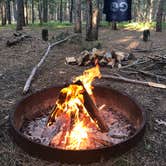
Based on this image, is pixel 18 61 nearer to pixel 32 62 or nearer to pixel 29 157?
pixel 32 62

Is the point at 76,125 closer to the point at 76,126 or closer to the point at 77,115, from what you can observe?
the point at 76,126

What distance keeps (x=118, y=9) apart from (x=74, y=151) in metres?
10.4

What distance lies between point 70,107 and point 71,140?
0.69m

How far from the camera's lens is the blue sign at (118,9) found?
13047 millimetres

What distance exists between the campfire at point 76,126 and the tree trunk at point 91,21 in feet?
32.6

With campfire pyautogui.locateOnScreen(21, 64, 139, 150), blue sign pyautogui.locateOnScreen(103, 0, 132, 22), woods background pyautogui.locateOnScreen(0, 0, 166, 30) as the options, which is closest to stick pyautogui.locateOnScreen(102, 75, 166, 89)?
campfire pyautogui.locateOnScreen(21, 64, 139, 150)

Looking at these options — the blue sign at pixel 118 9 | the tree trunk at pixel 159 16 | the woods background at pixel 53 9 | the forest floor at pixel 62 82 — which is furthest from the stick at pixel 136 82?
the tree trunk at pixel 159 16

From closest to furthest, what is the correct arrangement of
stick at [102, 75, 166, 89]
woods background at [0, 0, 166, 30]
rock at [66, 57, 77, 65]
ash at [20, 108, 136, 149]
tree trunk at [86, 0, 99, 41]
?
ash at [20, 108, 136, 149] < stick at [102, 75, 166, 89] < rock at [66, 57, 77, 65] < tree trunk at [86, 0, 99, 41] < woods background at [0, 0, 166, 30]

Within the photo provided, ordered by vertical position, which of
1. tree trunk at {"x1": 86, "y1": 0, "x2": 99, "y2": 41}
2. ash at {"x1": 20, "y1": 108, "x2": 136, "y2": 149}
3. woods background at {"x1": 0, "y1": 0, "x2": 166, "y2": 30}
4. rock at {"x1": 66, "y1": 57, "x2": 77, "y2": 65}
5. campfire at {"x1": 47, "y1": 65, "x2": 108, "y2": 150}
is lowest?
ash at {"x1": 20, "y1": 108, "x2": 136, "y2": 149}

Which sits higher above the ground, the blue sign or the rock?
the blue sign

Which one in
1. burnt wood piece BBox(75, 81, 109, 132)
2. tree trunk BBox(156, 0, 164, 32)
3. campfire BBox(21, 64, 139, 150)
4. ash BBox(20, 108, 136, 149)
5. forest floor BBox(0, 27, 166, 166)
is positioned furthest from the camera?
tree trunk BBox(156, 0, 164, 32)

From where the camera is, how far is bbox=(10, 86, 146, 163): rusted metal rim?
4.18 metres

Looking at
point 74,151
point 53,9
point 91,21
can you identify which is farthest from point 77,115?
point 53,9

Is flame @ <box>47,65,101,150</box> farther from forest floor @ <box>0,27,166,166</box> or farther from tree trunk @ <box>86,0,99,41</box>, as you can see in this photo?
tree trunk @ <box>86,0,99,41</box>
